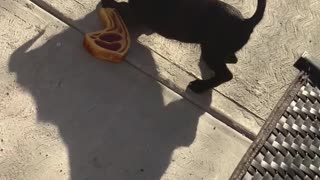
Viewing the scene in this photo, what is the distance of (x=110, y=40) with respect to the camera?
374 cm

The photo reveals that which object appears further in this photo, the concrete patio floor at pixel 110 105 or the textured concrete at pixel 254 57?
the textured concrete at pixel 254 57

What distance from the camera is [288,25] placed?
440cm

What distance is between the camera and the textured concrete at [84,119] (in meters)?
3.28

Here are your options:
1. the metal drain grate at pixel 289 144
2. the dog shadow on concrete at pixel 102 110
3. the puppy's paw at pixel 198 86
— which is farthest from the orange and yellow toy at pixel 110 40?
the metal drain grate at pixel 289 144

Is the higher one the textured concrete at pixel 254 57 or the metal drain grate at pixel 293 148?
the metal drain grate at pixel 293 148

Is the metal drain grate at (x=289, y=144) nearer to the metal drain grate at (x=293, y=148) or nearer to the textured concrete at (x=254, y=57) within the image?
the metal drain grate at (x=293, y=148)

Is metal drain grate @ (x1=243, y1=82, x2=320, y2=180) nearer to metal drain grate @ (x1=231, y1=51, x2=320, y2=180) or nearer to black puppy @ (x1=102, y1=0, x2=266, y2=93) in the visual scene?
metal drain grate @ (x1=231, y1=51, x2=320, y2=180)

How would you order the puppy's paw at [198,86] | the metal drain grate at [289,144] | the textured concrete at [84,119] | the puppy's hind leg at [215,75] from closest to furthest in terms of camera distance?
the metal drain grate at [289,144], the textured concrete at [84,119], the puppy's hind leg at [215,75], the puppy's paw at [198,86]

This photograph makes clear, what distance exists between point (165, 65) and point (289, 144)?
4.32 feet

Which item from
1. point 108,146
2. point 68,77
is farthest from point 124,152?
point 68,77

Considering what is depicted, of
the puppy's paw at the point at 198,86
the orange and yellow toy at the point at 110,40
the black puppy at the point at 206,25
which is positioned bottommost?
the puppy's paw at the point at 198,86

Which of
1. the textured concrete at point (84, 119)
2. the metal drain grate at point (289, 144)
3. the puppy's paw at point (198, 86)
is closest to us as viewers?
the metal drain grate at point (289, 144)

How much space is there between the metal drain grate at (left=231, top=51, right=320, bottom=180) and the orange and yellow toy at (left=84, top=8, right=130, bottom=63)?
122 cm

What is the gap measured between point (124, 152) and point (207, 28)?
0.88 metres
